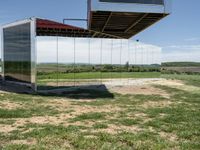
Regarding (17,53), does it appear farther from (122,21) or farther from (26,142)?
(26,142)

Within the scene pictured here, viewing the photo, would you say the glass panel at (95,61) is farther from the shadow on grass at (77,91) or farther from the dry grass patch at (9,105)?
the dry grass patch at (9,105)

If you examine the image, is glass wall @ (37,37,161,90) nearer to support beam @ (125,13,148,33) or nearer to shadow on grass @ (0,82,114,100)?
shadow on grass @ (0,82,114,100)

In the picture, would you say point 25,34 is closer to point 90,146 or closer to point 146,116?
point 146,116

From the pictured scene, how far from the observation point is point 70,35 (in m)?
26.0

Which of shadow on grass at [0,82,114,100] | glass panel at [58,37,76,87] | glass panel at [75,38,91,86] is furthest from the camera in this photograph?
glass panel at [75,38,91,86]

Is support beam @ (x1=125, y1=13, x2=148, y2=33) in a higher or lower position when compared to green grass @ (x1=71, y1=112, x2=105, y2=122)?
higher

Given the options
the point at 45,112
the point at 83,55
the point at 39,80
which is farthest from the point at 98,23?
the point at 45,112

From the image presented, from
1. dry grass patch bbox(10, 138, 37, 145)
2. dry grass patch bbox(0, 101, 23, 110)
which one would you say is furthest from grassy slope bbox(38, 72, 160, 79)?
dry grass patch bbox(10, 138, 37, 145)

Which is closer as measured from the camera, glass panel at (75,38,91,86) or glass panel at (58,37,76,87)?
glass panel at (58,37,76,87)

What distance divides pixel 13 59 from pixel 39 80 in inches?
211

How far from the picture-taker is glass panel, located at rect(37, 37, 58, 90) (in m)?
22.5

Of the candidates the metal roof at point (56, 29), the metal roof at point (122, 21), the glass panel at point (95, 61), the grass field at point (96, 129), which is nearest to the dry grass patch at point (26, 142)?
the grass field at point (96, 129)

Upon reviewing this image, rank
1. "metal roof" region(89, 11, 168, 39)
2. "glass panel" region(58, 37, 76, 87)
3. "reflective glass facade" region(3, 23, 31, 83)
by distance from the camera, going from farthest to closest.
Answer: "metal roof" region(89, 11, 168, 39) < "glass panel" region(58, 37, 76, 87) < "reflective glass facade" region(3, 23, 31, 83)

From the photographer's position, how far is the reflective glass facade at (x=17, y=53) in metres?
23.2
